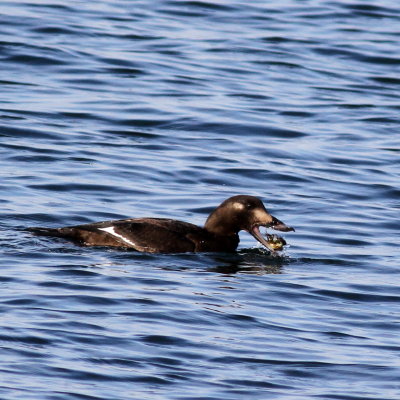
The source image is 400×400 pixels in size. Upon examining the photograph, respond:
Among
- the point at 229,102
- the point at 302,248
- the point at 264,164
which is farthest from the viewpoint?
the point at 229,102

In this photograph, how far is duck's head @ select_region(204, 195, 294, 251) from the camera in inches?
462

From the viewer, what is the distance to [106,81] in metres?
19.9

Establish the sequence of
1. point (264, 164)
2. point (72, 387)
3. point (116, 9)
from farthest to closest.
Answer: point (116, 9) → point (264, 164) → point (72, 387)

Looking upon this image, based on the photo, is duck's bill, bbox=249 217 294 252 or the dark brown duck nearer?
the dark brown duck

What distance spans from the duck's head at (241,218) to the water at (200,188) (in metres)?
0.28

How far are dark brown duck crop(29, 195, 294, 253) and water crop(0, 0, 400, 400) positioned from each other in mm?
123

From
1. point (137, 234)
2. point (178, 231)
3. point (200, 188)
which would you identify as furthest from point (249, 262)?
point (200, 188)

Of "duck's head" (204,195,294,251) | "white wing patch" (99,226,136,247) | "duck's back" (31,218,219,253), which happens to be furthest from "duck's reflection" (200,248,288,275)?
"white wing patch" (99,226,136,247)

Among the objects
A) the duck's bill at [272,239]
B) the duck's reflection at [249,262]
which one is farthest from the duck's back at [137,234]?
the duck's bill at [272,239]

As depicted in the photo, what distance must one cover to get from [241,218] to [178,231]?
69 cm

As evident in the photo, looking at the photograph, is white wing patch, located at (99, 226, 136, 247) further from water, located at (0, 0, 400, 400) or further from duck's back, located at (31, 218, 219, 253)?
water, located at (0, 0, 400, 400)

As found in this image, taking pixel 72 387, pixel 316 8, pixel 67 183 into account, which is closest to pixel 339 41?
pixel 316 8

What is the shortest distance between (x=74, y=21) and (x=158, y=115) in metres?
5.88

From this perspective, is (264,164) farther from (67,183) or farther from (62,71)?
(62,71)
